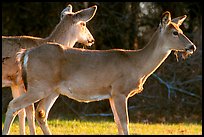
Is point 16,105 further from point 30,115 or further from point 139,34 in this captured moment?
point 139,34

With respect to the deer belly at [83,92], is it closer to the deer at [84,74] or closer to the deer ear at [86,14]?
the deer at [84,74]

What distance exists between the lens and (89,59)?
8.73 meters

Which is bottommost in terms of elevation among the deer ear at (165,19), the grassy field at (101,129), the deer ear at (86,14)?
the grassy field at (101,129)

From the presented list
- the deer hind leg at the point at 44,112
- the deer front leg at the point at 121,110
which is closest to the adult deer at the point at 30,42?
the deer hind leg at the point at 44,112

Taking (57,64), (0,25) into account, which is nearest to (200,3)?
(0,25)

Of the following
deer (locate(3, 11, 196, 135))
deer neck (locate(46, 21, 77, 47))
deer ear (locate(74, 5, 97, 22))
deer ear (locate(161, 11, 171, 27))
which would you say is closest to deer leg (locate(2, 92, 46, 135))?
deer (locate(3, 11, 196, 135))

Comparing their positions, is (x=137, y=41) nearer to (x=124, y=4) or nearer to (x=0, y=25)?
(x=124, y=4)

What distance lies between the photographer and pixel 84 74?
8.64m

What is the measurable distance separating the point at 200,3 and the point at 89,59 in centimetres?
978

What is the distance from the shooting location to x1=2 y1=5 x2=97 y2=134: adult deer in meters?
9.59

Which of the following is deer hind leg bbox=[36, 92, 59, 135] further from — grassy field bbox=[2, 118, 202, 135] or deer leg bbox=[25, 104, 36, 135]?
grassy field bbox=[2, 118, 202, 135]

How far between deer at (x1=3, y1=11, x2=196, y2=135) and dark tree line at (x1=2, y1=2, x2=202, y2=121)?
7442mm

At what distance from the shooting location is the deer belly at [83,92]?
A: 28.0ft

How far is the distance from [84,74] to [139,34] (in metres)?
9.70
